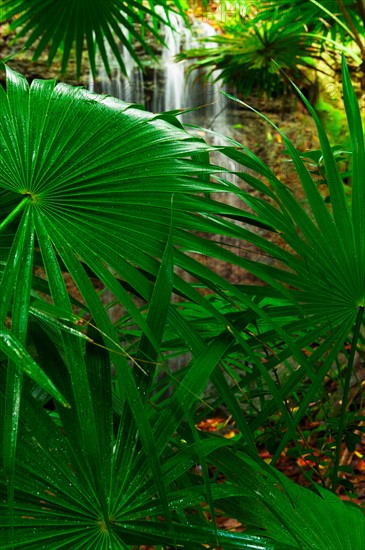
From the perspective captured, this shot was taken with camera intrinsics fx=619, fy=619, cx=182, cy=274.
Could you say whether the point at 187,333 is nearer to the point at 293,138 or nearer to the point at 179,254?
the point at 179,254

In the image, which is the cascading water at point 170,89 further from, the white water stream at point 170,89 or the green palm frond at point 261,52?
the green palm frond at point 261,52

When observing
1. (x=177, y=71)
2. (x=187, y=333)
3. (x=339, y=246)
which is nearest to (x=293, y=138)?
(x=177, y=71)

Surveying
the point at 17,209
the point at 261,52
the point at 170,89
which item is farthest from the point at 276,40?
the point at 17,209

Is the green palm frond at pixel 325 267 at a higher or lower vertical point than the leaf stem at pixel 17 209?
lower

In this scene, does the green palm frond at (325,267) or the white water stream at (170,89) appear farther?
the white water stream at (170,89)

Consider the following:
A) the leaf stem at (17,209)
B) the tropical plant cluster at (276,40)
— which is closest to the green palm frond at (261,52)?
the tropical plant cluster at (276,40)

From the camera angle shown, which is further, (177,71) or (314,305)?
(177,71)

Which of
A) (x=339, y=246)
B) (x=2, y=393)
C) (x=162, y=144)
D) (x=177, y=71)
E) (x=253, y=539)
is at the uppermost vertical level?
(x=177, y=71)

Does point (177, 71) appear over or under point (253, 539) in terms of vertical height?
over

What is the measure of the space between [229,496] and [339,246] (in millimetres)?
495

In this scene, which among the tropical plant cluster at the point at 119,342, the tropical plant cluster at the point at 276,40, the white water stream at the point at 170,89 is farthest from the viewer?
the white water stream at the point at 170,89

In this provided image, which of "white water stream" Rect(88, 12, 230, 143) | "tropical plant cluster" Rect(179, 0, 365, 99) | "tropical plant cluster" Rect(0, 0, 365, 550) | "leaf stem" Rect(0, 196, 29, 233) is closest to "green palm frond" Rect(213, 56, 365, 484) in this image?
"tropical plant cluster" Rect(0, 0, 365, 550)

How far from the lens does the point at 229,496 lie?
817 mm

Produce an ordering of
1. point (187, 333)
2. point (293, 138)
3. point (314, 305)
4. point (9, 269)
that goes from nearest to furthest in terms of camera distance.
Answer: point (9, 269)
point (187, 333)
point (314, 305)
point (293, 138)
